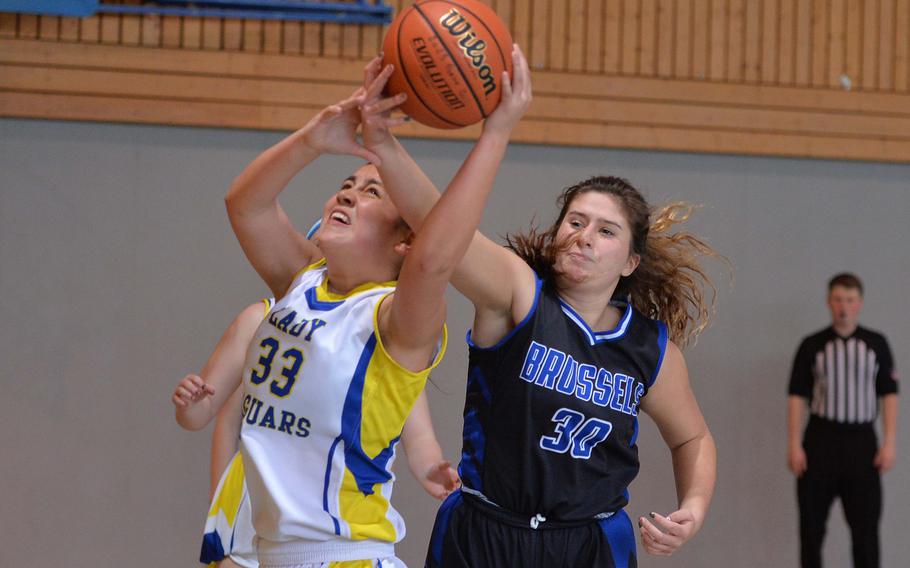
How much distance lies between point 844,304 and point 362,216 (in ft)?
14.4

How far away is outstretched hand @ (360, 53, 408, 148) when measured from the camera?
90.0 inches

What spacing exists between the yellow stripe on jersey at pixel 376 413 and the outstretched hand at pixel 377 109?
1.51 feet

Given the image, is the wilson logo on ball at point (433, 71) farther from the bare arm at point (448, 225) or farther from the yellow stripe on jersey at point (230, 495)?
the yellow stripe on jersey at point (230, 495)

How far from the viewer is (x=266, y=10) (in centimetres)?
642

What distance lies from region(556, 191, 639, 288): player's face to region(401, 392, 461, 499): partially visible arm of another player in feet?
1.99

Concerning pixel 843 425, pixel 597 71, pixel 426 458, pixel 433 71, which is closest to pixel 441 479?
pixel 426 458

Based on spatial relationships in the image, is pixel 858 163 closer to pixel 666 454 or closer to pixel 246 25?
pixel 666 454

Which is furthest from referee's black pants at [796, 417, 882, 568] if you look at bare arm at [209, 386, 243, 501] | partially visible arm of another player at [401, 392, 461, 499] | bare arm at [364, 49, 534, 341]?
bare arm at [364, 49, 534, 341]

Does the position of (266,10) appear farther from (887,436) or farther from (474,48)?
(887,436)

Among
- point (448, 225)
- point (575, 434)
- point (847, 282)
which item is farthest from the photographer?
point (847, 282)

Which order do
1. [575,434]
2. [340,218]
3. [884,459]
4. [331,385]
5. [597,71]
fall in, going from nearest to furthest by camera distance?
1. [331,385]
2. [340,218]
3. [575,434]
4. [884,459]
5. [597,71]

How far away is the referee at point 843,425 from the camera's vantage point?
5992 mm

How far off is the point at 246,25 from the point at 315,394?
4480mm

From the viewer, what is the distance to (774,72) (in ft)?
22.9
